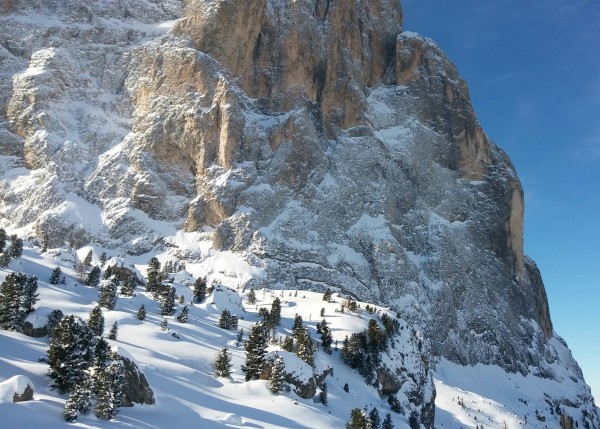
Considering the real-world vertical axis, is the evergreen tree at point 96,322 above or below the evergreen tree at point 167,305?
below

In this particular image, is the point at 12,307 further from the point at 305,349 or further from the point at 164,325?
the point at 305,349

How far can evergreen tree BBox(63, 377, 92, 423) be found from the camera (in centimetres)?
3744

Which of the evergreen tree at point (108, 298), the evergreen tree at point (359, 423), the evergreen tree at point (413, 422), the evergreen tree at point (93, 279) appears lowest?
the evergreen tree at point (413, 422)

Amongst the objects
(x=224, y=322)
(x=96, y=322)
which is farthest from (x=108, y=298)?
(x=224, y=322)

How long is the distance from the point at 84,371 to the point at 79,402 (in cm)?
591

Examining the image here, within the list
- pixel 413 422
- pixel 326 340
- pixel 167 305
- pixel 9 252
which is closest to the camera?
pixel 413 422

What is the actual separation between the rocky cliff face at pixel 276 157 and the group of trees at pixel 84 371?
3347 inches

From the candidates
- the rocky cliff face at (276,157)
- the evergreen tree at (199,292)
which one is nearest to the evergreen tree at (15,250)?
the evergreen tree at (199,292)

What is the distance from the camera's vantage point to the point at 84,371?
4416cm

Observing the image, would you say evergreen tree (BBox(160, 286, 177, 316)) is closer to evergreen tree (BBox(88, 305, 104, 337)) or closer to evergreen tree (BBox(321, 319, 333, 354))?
evergreen tree (BBox(88, 305, 104, 337))

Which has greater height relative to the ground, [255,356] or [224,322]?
[224,322]

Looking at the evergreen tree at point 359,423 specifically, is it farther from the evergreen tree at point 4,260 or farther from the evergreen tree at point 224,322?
the evergreen tree at point 4,260

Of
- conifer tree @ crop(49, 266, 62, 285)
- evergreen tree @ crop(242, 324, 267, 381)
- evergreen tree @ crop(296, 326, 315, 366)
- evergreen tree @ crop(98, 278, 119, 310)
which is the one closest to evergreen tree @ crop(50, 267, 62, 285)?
conifer tree @ crop(49, 266, 62, 285)

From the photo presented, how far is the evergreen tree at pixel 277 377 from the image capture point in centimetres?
5950
